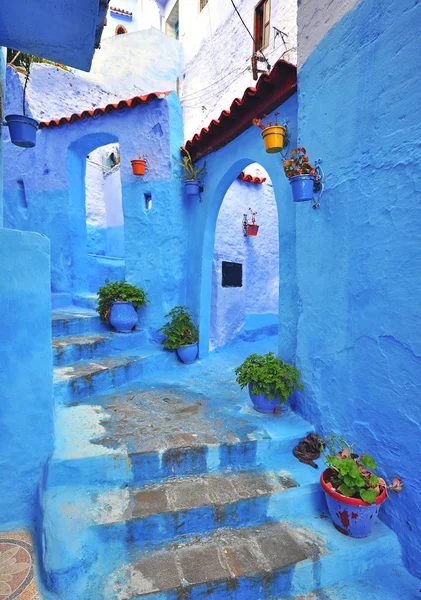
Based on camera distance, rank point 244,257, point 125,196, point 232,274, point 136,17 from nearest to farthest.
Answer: point 125,196 < point 232,274 < point 244,257 < point 136,17

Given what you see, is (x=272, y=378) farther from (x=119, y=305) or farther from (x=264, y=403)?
(x=119, y=305)

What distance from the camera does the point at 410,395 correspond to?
7.83ft

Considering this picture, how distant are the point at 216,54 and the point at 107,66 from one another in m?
3.49

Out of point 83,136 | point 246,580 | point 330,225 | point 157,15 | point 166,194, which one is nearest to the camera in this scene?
point 246,580

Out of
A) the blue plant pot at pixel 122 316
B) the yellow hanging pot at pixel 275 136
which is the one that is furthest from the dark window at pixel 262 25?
the blue plant pot at pixel 122 316

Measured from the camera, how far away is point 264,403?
3.74 metres

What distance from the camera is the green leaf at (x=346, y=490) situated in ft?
8.16

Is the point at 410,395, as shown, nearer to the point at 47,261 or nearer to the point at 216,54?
the point at 47,261

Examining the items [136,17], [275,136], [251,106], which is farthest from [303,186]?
[136,17]

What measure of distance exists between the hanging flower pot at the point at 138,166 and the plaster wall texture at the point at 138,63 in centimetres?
551

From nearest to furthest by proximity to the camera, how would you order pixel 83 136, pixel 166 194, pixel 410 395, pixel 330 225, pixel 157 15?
1. pixel 410 395
2. pixel 330 225
3. pixel 166 194
4. pixel 83 136
5. pixel 157 15

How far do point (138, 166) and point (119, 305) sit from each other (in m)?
2.37

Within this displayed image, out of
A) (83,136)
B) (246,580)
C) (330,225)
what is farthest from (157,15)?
(246,580)

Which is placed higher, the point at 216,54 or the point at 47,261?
the point at 216,54
